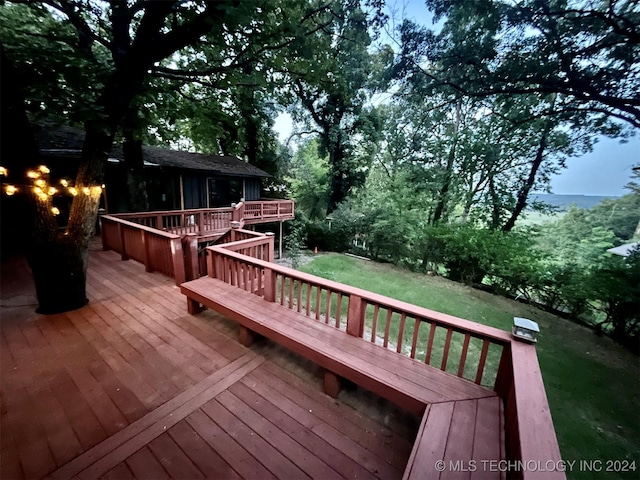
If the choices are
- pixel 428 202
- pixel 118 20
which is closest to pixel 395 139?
pixel 428 202

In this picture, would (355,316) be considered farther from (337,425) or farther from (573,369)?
(573,369)

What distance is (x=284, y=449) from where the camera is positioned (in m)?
1.92

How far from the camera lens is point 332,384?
2447mm

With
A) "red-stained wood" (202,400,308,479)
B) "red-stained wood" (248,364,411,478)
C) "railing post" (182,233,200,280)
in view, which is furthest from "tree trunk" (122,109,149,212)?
"red-stained wood" (202,400,308,479)

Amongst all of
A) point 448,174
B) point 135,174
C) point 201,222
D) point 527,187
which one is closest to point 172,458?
point 201,222

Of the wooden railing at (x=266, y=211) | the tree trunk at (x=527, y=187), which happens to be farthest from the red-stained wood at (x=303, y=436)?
the tree trunk at (x=527, y=187)

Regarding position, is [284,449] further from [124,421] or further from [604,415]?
[604,415]

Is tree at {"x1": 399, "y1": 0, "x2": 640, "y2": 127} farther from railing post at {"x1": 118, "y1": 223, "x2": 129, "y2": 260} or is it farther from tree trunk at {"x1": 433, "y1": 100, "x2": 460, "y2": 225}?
railing post at {"x1": 118, "y1": 223, "x2": 129, "y2": 260}

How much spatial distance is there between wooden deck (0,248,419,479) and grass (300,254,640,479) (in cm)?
305

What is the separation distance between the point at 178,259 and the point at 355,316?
3426 mm

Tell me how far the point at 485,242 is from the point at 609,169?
12.2ft

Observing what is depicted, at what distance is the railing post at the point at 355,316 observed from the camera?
2598 mm

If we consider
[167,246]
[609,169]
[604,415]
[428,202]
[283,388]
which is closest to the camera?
[283,388]

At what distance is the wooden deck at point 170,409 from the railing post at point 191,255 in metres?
1.18
